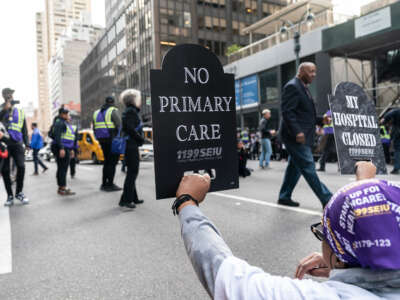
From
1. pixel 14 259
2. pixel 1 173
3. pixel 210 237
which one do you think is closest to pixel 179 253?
pixel 14 259

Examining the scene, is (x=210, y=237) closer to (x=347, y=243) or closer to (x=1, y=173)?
(x=347, y=243)

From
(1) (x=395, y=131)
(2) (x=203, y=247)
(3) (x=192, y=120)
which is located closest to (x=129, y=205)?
(3) (x=192, y=120)

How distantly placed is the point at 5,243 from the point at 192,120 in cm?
318

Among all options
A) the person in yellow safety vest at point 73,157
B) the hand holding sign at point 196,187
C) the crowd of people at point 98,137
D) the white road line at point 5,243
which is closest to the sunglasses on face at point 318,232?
the hand holding sign at point 196,187

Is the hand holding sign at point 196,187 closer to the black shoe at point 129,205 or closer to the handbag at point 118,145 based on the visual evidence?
the black shoe at point 129,205

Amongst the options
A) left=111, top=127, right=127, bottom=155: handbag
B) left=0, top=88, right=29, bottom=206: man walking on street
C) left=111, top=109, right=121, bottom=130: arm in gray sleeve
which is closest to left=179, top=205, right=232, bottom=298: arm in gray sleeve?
left=0, top=88, right=29, bottom=206: man walking on street

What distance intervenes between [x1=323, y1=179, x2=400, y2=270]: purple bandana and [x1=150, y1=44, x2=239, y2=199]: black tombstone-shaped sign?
0.79m

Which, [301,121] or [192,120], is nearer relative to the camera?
[192,120]

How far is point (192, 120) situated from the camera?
172 cm

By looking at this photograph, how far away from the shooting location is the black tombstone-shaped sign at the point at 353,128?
2824 mm

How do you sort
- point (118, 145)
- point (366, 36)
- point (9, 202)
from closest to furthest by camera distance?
point (9, 202)
point (118, 145)
point (366, 36)

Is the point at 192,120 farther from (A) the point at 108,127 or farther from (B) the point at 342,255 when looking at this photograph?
(A) the point at 108,127

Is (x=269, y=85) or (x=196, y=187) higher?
(x=269, y=85)

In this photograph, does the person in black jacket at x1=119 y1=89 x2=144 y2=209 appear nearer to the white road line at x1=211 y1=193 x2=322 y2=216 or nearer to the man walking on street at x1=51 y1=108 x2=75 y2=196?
the white road line at x1=211 y1=193 x2=322 y2=216
